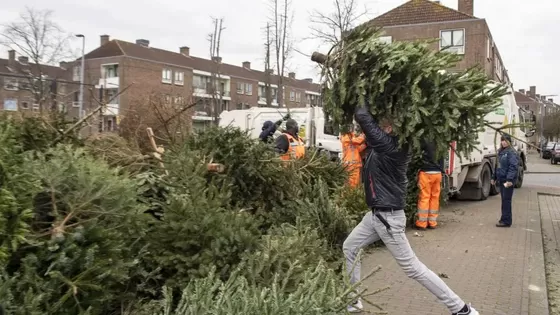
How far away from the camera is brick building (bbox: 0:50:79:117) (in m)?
5.55

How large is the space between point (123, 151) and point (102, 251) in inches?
110

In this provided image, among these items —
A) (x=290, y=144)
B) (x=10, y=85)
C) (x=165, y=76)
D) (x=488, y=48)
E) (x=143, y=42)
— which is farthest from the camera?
(x=143, y=42)

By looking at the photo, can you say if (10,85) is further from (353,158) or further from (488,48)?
(488,48)

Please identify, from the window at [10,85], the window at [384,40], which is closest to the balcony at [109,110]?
the window at [384,40]

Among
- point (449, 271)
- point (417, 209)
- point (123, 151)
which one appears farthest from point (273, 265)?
point (417, 209)

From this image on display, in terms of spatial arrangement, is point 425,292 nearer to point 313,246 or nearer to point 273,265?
point 313,246

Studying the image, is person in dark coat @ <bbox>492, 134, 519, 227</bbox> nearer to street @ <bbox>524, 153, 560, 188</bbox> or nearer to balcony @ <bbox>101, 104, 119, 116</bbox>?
balcony @ <bbox>101, 104, 119, 116</bbox>

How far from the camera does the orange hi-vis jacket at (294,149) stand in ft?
23.8

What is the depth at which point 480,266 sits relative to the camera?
21.5 ft

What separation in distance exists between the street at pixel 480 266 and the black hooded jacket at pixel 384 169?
89 centimetres

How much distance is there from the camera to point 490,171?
14031 millimetres

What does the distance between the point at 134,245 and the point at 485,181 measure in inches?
473

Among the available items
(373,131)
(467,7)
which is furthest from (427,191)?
(467,7)

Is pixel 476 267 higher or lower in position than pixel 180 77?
lower
